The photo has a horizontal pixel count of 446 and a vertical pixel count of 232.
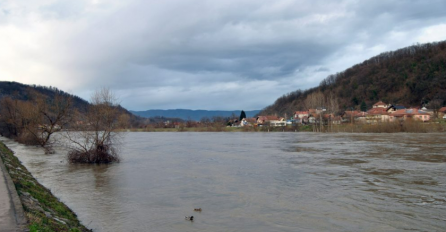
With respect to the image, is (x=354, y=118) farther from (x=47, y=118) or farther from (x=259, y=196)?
(x=259, y=196)

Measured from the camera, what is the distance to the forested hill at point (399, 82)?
138 metres

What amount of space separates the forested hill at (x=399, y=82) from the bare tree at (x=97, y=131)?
105 m

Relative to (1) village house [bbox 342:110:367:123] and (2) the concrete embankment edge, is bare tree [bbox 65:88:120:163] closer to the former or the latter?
(2) the concrete embankment edge

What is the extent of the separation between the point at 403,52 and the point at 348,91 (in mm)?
41140

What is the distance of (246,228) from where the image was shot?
1048 cm

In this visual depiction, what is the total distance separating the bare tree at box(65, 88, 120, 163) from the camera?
2575 cm

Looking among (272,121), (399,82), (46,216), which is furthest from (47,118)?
(399,82)

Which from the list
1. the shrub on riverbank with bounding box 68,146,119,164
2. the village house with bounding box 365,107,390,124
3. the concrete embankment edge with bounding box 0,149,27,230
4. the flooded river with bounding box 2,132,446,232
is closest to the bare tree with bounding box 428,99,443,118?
the village house with bounding box 365,107,390,124

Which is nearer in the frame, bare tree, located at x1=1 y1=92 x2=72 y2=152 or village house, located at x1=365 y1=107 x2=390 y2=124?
bare tree, located at x1=1 y1=92 x2=72 y2=152

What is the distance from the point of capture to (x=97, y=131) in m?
25.6

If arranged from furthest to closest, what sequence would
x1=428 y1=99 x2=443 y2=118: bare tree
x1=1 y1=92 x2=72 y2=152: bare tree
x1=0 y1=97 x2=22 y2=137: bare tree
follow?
1. x1=428 y1=99 x2=443 y2=118: bare tree
2. x1=0 y1=97 x2=22 y2=137: bare tree
3. x1=1 y1=92 x2=72 y2=152: bare tree

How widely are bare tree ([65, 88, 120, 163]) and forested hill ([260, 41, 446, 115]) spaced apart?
10526 cm

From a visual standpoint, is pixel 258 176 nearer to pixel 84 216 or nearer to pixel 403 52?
pixel 84 216

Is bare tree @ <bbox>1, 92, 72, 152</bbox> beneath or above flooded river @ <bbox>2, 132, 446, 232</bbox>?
above
